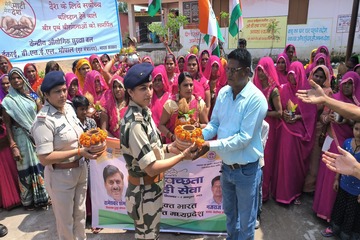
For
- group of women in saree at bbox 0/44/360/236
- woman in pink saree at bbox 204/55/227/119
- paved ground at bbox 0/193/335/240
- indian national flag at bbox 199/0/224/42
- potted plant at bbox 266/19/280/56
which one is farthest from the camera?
potted plant at bbox 266/19/280/56

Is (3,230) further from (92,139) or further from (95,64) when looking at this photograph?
(95,64)

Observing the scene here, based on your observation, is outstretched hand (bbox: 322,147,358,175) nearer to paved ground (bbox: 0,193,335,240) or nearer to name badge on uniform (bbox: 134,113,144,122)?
name badge on uniform (bbox: 134,113,144,122)

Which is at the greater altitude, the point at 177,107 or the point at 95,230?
the point at 177,107

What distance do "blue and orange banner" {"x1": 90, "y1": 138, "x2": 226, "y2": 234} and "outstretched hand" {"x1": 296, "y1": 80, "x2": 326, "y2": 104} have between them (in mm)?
1211

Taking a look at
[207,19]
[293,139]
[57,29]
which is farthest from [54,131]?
[207,19]

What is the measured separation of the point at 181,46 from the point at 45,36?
13.3 metres

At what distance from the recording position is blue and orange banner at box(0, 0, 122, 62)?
4746 mm

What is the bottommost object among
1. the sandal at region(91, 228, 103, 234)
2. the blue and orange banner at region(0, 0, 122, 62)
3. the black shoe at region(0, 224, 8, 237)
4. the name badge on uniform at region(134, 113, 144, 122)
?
the sandal at region(91, 228, 103, 234)

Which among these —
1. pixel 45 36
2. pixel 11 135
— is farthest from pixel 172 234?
pixel 45 36

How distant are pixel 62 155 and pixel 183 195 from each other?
1.58 m

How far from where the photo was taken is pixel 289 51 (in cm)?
570

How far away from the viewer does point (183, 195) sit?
338 cm

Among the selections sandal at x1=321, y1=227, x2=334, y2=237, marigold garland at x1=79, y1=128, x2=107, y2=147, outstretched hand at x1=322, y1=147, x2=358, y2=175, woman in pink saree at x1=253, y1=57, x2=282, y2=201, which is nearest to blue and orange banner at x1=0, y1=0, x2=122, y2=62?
marigold garland at x1=79, y1=128, x2=107, y2=147

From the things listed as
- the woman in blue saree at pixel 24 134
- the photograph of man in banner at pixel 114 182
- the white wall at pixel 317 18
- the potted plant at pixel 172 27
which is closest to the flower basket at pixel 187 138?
the photograph of man in banner at pixel 114 182
